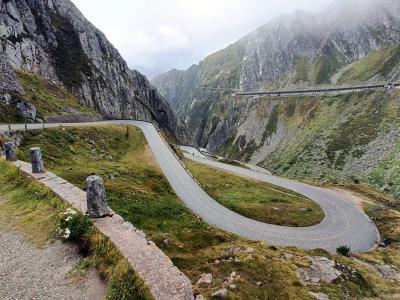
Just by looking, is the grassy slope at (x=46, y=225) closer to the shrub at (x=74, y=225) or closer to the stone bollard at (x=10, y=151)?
the shrub at (x=74, y=225)

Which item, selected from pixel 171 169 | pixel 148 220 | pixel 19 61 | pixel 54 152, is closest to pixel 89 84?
pixel 19 61

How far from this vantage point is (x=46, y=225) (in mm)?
16672

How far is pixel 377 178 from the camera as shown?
106250 millimetres

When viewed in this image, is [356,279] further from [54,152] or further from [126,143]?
[126,143]

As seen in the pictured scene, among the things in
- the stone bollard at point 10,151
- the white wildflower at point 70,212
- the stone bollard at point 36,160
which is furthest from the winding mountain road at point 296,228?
the white wildflower at point 70,212

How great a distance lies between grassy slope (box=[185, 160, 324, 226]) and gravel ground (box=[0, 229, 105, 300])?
112 feet

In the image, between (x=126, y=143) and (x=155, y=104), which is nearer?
(x=126, y=143)

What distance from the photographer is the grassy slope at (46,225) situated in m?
11.7

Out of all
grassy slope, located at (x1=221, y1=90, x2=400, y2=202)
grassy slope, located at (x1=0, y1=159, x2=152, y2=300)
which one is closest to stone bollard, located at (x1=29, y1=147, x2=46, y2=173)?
grassy slope, located at (x1=0, y1=159, x2=152, y2=300)

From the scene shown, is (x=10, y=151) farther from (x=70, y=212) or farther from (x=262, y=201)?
→ (x=262, y=201)

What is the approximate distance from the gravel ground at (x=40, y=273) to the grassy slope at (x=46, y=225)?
0.50 metres

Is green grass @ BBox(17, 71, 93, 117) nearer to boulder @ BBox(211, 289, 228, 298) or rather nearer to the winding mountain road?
the winding mountain road

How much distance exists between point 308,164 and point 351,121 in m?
33.9

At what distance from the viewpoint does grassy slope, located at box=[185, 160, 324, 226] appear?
154ft
